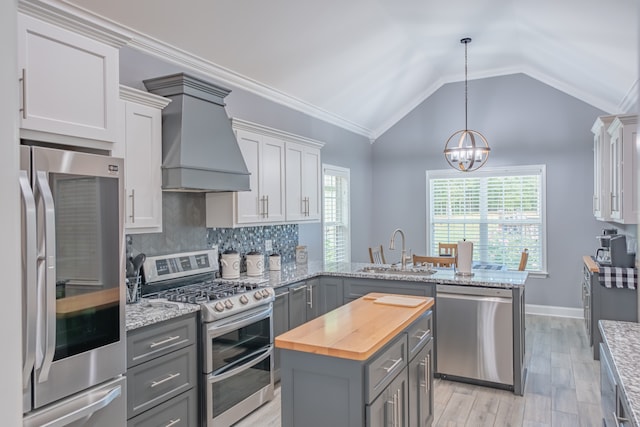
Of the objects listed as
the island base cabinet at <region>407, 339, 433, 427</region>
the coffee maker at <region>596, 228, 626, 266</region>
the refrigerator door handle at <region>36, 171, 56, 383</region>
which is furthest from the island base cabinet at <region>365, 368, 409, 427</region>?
the coffee maker at <region>596, 228, 626, 266</region>

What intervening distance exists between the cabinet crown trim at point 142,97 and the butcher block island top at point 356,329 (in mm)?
1874

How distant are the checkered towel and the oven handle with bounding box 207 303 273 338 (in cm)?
324

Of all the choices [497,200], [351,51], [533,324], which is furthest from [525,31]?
[533,324]

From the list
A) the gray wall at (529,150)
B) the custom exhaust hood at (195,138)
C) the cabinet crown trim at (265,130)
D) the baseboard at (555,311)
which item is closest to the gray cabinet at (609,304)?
the baseboard at (555,311)

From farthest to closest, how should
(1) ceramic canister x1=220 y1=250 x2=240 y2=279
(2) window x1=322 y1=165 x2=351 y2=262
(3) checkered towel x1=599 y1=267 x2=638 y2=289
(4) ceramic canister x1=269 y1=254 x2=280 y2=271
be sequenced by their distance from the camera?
1. (2) window x1=322 y1=165 x2=351 y2=262
2. (4) ceramic canister x1=269 y1=254 x2=280 y2=271
3. (3) checkered towel x1=599 y1=267 x2=638 y2=289
4. (1) ceramic canister x1=220 y1=250 x2=240 y2=279

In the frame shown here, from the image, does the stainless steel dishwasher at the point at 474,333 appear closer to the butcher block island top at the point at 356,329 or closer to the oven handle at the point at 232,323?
the butcher block island top at the point at 356,329

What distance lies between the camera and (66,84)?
2.11 metres

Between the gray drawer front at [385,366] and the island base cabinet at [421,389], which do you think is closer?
the gray drawer front at [385,366]

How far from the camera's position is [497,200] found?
672 cm

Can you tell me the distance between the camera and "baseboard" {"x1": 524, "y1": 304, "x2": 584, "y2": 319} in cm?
618

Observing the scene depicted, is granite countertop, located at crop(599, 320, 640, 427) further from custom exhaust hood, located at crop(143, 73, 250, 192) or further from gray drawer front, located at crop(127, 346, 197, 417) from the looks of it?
custom exhaust hood, located at crop(143, 73, 250, 192)

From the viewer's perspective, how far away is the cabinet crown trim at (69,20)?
77.1 inches

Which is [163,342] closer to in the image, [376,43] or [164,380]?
[164,380]

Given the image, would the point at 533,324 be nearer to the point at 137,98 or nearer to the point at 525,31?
the point at 525,31
